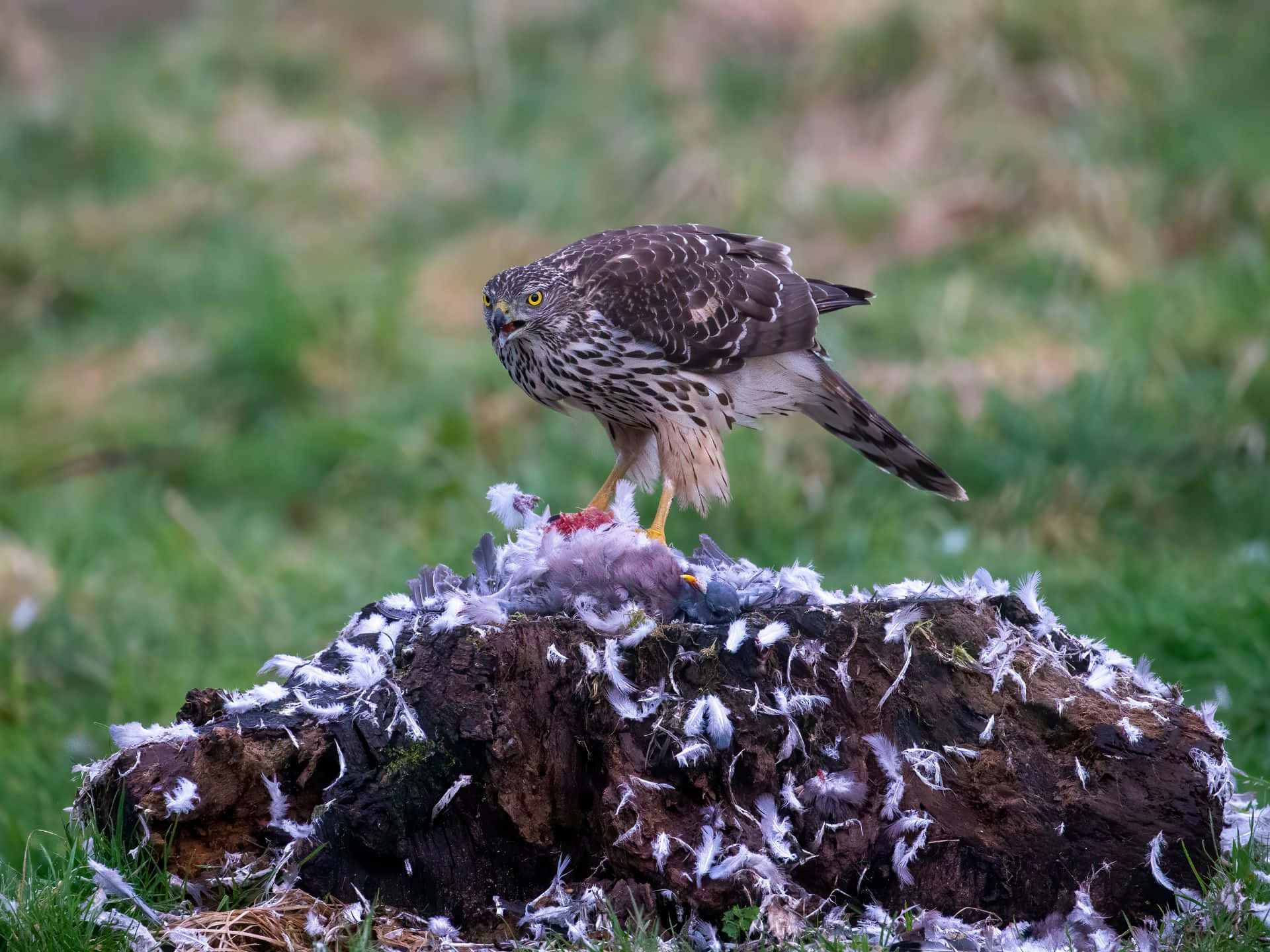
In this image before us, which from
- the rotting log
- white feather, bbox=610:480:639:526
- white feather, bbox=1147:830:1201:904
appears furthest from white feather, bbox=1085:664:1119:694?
white feather, bbox=610:480:639:526

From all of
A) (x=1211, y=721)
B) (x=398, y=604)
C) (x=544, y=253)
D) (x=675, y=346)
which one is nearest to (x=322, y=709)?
(x=398, y=604)

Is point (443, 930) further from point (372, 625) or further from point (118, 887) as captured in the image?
point (372, 625)

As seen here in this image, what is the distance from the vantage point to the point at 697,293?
402cm

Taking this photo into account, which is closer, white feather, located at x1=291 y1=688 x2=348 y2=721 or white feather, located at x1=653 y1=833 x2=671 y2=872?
white feather, located at x1=653 y1=833 x2=671 y2=872

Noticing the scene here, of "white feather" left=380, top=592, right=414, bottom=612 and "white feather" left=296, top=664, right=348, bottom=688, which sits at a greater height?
Result: "white feather" left=380, top=592, right=414, bottom=612

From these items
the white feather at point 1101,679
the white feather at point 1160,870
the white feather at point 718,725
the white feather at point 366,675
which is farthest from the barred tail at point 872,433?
the white feather at point 366,675

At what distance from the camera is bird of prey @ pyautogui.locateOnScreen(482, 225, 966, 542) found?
3844 millimetres

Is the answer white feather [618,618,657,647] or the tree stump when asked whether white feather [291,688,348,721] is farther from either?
white feather [618,618,657,647]

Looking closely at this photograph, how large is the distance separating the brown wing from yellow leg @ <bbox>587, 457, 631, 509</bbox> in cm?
42

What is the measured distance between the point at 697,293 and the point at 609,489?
615 mm

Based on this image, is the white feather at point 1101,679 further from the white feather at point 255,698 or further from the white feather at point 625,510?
the white feather at point 255,698

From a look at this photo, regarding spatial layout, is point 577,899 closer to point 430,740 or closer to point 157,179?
point 430,740

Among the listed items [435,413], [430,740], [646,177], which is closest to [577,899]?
[430,740]

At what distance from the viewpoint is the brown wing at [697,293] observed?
391cm
